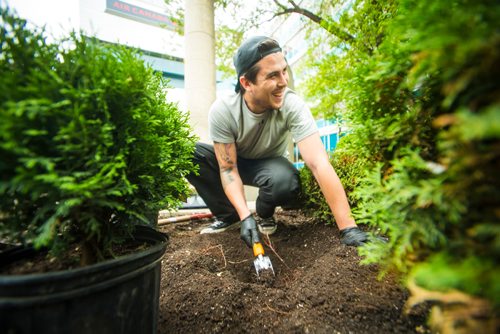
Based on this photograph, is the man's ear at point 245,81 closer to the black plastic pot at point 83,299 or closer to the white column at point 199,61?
the black plastic pot at point 83,299

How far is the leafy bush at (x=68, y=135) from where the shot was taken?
29.5 inches

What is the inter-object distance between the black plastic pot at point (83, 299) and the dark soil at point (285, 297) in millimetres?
431

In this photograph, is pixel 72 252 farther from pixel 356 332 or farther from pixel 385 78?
pixel 385 78

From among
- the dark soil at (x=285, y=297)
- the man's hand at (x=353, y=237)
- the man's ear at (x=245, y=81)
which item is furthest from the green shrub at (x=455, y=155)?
the man's ear at (x=245, y=81)

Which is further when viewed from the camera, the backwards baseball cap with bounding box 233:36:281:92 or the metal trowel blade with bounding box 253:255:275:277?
the backwards baseball cap with bounding box 233:36:281:92

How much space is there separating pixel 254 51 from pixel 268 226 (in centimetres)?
193

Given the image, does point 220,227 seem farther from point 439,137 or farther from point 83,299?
point 439,137

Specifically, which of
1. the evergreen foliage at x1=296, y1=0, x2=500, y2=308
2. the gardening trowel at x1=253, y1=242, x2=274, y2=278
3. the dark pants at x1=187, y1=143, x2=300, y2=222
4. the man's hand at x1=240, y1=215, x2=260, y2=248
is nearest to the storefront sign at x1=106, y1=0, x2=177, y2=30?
the dark pants at x1=187, y1=143, x2=300, y2=222

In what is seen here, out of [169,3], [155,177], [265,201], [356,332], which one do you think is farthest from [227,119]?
[169,3]

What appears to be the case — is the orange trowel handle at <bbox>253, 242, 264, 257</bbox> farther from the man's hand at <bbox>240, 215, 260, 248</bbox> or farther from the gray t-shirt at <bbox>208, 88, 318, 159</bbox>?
the gray t-shirt at <bbox>208, 88, 318, 159</bbox>

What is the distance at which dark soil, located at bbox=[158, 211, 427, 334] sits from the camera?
1.15 meters

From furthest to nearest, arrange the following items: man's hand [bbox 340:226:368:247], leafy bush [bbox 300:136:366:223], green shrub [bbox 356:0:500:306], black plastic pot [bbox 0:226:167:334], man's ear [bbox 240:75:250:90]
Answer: man's ear [bbox 240:75:250:90], leafy bush [bbox 300:136:366:223], man's hand [bbox 340:226:368:247], black plastic pot [bbox 0:226:167:334], green shrub [bbox 356:0:500:306]

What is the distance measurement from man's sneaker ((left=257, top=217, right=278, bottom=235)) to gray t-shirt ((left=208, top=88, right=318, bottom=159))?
912 millimetres

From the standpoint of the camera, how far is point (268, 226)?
278cm
